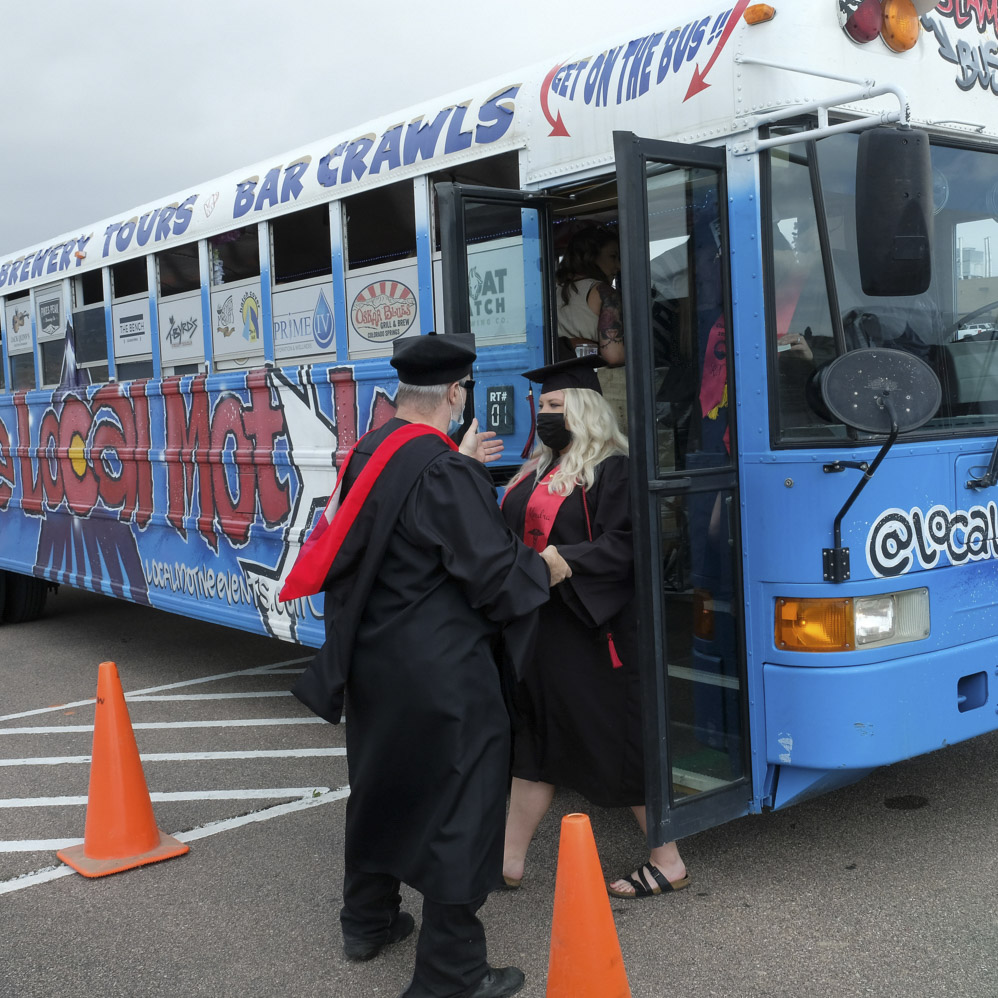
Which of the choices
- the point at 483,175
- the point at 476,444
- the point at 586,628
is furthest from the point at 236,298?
the point at 586,628

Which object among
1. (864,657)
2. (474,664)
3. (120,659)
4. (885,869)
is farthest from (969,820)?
(120,659)

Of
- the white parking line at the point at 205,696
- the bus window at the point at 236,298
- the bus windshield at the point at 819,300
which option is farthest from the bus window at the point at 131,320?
the bus windshield at the point at 819,300

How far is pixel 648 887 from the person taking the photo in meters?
3.58

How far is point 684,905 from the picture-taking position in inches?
139

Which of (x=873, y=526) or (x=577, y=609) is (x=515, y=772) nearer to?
(x=577, y=609)

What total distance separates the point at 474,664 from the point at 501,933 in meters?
0.92

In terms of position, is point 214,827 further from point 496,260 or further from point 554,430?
point 496,260

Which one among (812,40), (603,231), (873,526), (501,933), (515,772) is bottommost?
(501,933)

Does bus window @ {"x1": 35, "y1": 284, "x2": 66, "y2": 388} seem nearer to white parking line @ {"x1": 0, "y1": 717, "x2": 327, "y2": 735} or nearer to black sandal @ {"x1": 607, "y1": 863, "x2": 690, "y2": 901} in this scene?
white parking line @ {"x1": 0, "y1": 717, "x2": 327, "y2": 735}

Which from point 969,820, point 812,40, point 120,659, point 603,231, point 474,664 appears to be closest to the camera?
point 474,664

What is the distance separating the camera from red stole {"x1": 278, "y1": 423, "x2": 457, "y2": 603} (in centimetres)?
304

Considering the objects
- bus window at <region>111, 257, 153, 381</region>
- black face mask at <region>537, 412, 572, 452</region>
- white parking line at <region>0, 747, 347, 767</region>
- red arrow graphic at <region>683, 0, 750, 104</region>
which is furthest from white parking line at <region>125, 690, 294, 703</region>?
red arrow graphic at <region>683, 0, 750, 104</region>

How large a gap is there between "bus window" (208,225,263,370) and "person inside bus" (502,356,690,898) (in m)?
2.20

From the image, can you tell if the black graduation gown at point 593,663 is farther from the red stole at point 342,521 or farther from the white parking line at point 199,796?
the white parking line at point 199,796
